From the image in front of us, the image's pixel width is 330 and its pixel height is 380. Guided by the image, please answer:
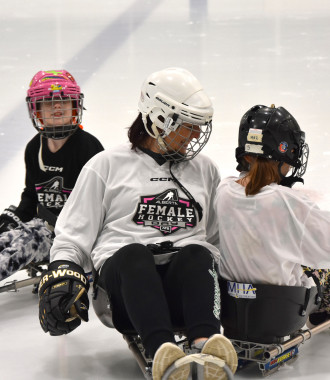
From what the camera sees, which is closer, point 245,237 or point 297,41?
point 245,237

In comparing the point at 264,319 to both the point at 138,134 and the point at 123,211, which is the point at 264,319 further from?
the point at 138,134

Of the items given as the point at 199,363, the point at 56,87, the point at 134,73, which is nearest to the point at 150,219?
the point at 199,363

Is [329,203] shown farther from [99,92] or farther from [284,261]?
[99,92]

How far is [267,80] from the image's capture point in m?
5.77

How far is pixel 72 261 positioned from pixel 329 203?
1.73 m

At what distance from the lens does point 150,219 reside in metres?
2.60

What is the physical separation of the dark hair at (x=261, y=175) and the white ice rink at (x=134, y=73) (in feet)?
1.84

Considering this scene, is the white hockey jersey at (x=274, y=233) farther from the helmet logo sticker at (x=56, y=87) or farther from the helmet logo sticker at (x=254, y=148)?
the helmet logo sticker at (x=56, y=87)

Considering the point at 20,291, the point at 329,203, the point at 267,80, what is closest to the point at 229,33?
the point at 267,80

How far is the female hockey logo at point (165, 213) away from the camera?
2.60 metres

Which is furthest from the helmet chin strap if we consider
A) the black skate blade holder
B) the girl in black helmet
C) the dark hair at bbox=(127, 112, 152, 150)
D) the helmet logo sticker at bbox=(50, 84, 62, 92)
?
the helmet logo sticker at bbox=(50, 84, 62, 92)

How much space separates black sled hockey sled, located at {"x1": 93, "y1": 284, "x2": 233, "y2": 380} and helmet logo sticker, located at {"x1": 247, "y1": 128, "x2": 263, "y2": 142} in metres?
0.61

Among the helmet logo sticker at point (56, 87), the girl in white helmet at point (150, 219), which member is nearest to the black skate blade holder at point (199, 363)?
the girl in white helmet at point (150, 219)

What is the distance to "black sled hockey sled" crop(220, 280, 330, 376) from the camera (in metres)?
2.45
